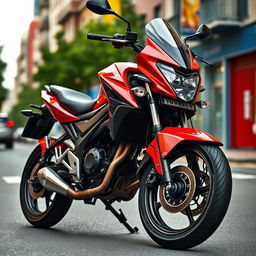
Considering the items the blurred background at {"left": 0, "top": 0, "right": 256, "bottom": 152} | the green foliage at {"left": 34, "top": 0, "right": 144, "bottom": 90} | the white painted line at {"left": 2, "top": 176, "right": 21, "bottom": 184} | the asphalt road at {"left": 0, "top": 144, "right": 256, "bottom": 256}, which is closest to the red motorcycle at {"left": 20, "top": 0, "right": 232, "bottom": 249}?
the asphalt road at {"left": 0, "top": 144, "right": 256, "bottom": 256}

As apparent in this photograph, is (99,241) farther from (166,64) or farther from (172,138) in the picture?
(166,64)

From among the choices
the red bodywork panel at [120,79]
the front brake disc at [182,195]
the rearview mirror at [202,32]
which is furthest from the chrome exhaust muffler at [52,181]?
the rearview mirror at [202,32]

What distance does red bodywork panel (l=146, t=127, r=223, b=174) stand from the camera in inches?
180

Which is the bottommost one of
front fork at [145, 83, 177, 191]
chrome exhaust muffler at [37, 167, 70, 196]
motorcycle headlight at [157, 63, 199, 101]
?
chrome exhaust muffler at [37, 167, 70, 196]

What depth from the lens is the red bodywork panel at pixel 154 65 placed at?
4.71 meters

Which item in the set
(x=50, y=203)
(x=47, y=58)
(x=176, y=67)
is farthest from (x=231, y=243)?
(x=47, y=58)

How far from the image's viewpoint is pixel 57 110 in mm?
5797

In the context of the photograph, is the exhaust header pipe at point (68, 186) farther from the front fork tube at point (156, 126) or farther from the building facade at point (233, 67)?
the building facade at point (233, 67)

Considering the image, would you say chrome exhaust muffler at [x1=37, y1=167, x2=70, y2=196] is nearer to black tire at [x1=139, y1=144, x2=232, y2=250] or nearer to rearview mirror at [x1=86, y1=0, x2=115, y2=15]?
black tire at [x1=139, y1=144, x2=232, y2=250]

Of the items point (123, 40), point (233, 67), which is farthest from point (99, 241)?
point (233, 67)

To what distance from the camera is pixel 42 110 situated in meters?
6.20

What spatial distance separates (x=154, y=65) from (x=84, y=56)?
34.3m

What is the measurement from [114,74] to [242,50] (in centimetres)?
2050

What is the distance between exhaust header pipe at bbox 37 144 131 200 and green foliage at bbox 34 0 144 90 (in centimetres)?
2879
